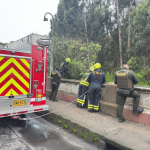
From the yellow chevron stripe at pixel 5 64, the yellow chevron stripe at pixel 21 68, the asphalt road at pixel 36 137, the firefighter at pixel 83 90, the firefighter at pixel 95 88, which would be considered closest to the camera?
the asphalt road at pixel 36 137

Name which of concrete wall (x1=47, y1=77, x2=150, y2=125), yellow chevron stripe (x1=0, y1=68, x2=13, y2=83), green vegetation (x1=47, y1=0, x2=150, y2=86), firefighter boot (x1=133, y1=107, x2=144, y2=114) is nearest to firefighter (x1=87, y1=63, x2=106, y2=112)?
concrete wall (x1=47, y1=77, x2=150, y2=125)

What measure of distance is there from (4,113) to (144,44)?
1567 centimetres

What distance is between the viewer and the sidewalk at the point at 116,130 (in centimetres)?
346

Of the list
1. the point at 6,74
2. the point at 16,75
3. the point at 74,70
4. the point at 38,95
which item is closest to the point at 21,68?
the point at 16,75

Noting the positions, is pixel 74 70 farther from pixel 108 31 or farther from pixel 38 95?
pixel 108 31

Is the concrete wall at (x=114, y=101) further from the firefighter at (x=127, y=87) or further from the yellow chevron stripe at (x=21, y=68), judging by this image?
the yellow chevron stripe at (x=21, y=68)

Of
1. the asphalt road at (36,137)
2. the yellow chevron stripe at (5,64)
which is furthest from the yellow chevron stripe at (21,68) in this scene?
the asphalt road at (36,137)

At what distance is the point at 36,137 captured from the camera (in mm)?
4371

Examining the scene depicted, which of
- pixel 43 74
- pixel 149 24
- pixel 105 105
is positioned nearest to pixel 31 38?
pixel 43 74

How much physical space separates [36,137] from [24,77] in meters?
1.70

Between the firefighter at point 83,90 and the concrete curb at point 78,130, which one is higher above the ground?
the firefighter at point 83,90

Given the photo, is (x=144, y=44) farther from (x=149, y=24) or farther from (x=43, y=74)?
(x=43, y=74)

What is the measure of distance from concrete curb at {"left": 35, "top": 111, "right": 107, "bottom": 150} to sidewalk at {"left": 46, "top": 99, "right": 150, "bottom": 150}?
0.10 metres

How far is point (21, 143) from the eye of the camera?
3984mm
